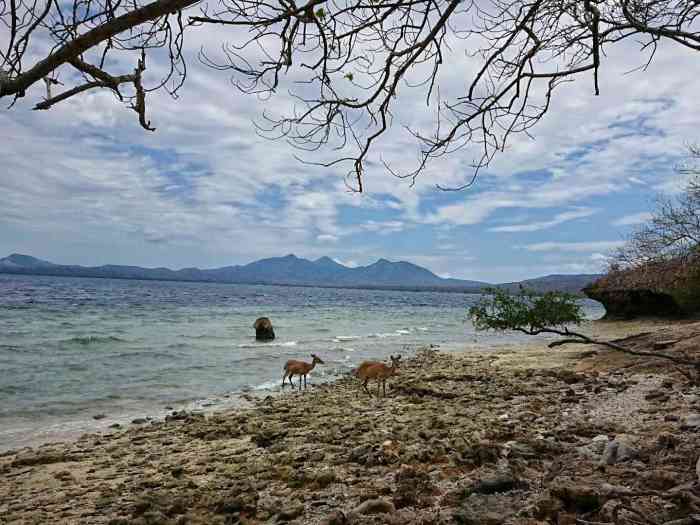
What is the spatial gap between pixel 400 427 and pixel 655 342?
A: 288 inches

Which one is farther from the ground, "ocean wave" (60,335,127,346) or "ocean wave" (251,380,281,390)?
"ocean wave" (60,335,127,346)

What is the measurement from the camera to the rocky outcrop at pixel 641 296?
77.5ft

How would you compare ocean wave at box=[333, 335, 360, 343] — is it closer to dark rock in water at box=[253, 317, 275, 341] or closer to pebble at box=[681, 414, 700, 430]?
dark rock in water at box=[253, 317, 275, 341]

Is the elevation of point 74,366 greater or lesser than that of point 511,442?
lesser

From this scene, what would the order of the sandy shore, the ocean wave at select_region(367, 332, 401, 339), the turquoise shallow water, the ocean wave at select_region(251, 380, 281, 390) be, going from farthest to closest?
the ocean wave at select_region(367, 332, 401, 339)
the ocean wave at select_region(251, 380, 281, 390)
the turquoise shallow water
the sandy shore

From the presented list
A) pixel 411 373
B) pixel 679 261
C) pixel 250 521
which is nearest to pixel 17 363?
pixel 411 373

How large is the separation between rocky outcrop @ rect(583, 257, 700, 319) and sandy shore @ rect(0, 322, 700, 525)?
15.0 metres

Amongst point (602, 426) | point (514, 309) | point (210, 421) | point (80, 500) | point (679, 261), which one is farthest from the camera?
point (514, 309)

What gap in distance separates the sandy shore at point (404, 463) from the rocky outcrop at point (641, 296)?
49.2ft

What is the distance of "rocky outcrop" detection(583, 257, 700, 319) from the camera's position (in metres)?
23.6

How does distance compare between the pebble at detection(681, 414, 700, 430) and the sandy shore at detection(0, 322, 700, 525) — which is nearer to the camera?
the sandy shore at detection(0, 322, 700, 525)

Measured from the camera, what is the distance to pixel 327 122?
3.73 meters

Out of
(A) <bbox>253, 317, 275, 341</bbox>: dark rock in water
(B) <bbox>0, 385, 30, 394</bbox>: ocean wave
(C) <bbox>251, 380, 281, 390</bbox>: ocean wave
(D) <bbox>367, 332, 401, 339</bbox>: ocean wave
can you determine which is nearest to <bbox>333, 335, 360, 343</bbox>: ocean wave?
(D) <bbox>367, 332, 401, 339</bbox>: ocean wave

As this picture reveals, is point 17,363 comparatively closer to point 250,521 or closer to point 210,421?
point 210,421
